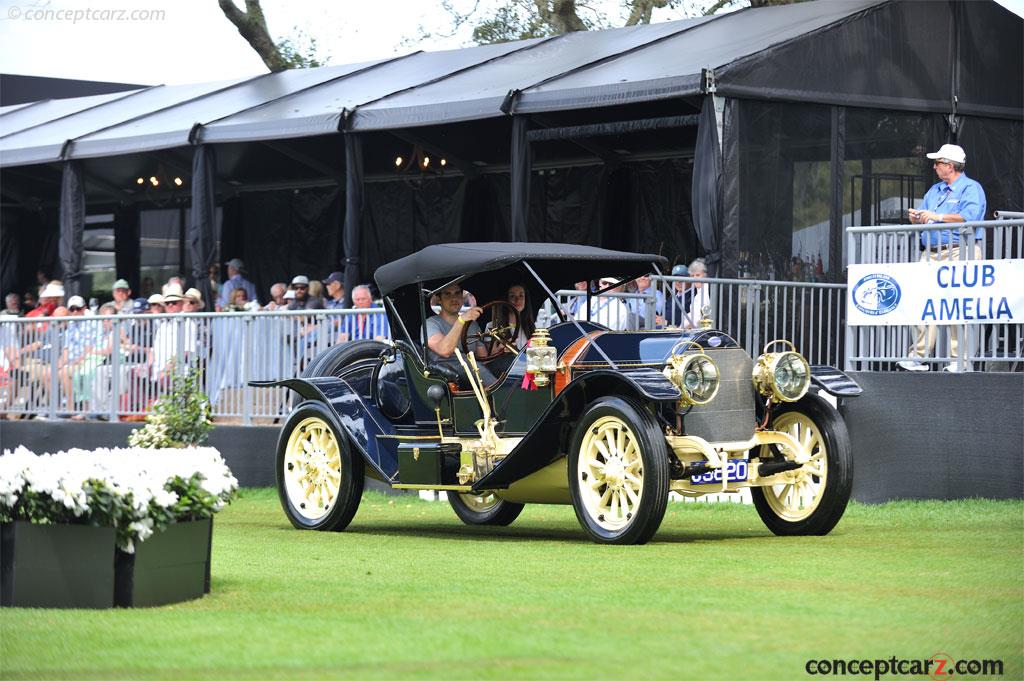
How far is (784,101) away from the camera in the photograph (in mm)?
16922

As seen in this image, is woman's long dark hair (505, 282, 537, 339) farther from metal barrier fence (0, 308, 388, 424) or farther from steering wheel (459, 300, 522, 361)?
metal barrier fence (0, 308, 388, 424)

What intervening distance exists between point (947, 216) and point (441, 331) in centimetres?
529

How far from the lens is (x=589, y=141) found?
2138cm

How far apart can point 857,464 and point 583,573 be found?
555 centimetres

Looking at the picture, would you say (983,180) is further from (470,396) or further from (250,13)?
(250,13)

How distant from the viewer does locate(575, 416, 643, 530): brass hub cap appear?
34.1 feet

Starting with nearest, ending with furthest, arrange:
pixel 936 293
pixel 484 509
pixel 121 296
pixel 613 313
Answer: pixel 484 509
pixel 936 293
pixel 613 313
pixel 121 296

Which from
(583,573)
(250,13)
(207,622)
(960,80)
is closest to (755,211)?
(960,80)

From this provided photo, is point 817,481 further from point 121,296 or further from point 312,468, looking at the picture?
point 121,296

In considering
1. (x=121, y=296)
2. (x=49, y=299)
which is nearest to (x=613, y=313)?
(x=121, y=296)

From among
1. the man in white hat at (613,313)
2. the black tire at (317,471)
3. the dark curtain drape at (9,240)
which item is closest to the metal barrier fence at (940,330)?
the man in white hat at (613,313)

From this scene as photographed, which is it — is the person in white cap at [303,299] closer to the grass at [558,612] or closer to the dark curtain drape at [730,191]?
the dark curtain drape at [730,191]

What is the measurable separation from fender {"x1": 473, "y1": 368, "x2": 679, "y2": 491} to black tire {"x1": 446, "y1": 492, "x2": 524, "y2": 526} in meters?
1.30

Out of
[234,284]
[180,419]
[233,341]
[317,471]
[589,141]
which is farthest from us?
[234,284]
